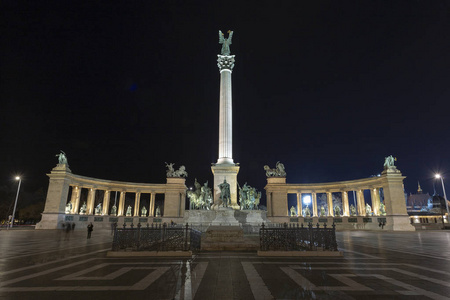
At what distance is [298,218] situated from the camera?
59.3 meters

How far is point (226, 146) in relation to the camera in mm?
44500

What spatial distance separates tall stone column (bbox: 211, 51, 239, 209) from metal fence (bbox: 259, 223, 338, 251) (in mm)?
23849

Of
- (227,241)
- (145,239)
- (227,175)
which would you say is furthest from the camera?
(227,175)

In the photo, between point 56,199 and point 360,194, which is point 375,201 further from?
point 56,199

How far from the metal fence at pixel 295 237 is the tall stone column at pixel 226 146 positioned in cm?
2385

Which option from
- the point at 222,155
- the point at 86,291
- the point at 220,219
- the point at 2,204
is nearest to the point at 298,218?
the point at 222,155

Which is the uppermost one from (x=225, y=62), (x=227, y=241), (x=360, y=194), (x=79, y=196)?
(x=225, y=62)

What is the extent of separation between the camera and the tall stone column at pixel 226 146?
135ft

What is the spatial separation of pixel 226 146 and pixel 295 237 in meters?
29.9

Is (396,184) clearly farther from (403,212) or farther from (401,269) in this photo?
(401,269)

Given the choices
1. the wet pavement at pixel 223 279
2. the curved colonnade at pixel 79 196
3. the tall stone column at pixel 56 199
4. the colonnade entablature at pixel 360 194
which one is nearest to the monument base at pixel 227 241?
the wet pavement at pixel 223 279

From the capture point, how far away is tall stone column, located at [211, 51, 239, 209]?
135 feet

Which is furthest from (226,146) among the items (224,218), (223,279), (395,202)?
(223,279)

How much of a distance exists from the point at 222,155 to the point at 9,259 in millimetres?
33574
